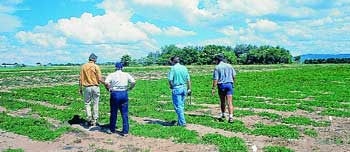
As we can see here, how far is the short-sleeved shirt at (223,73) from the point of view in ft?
45.5

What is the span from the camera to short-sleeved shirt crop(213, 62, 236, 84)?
1386 cm

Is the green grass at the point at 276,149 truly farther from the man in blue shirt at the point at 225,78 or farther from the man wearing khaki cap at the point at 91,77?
the man wearing khaki cap at the point at 91,77

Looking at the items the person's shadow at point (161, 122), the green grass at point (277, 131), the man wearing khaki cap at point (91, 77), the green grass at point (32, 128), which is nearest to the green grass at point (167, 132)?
the person's shadow at point (161, 122)

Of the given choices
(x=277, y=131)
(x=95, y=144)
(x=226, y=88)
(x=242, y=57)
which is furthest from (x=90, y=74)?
(x=242, y=57)

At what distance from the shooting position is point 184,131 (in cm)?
1234

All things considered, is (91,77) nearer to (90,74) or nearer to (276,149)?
(90,74)

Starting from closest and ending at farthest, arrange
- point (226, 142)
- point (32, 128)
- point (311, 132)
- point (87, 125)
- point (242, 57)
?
point (226, 142) → point (311, 132) → point (32, 128) → point (87, 125) → point (242, 57)

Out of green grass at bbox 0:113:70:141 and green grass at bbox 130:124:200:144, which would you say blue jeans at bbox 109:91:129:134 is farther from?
green grass at bbox 0:113:70:141

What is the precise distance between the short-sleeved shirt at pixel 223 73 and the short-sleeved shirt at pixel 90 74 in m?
4.26

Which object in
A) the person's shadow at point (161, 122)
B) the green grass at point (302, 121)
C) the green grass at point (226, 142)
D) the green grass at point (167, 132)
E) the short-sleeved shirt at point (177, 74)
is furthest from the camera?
the person's shadow at point (161, 122)

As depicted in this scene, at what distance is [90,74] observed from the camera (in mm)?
13352

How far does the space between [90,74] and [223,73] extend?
4784mm

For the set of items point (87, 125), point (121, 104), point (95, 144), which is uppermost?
point (121, 104)

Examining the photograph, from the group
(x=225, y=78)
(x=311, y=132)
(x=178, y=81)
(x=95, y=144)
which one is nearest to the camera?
(x=95, y=144)
